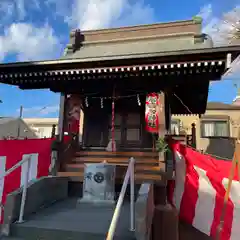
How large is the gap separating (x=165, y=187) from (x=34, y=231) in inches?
134

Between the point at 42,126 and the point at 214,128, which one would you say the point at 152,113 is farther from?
the point at 42,126

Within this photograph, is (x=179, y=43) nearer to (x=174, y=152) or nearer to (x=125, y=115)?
(x=125, y=115)

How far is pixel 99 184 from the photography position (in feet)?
19.2

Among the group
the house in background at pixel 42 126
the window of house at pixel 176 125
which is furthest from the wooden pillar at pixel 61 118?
the house in background at pixel 42 126

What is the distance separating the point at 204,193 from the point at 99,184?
8.54 ft

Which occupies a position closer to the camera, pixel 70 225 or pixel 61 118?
pixel 70 225

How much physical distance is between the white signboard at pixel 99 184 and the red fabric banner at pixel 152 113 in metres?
1.96

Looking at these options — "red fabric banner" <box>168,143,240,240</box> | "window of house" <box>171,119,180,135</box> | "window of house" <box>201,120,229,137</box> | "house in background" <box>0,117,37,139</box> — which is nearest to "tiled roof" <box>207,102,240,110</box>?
"window of house" <box>201,120,229,137</box>

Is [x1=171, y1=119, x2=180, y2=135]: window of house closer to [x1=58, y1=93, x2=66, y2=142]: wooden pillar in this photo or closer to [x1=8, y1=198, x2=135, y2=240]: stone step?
[x1=58, y1=93, x2=66, y2=142]: wooden pillar

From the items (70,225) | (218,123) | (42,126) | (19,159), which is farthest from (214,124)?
(70,225)

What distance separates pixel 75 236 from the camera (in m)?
3.95

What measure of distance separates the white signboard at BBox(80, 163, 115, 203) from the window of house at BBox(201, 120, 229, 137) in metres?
16.2

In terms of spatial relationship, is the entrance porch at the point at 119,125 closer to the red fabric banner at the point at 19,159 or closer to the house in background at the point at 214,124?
the red fabric banner at the point at 19,159

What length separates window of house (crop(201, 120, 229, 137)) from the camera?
20156 millimetres
